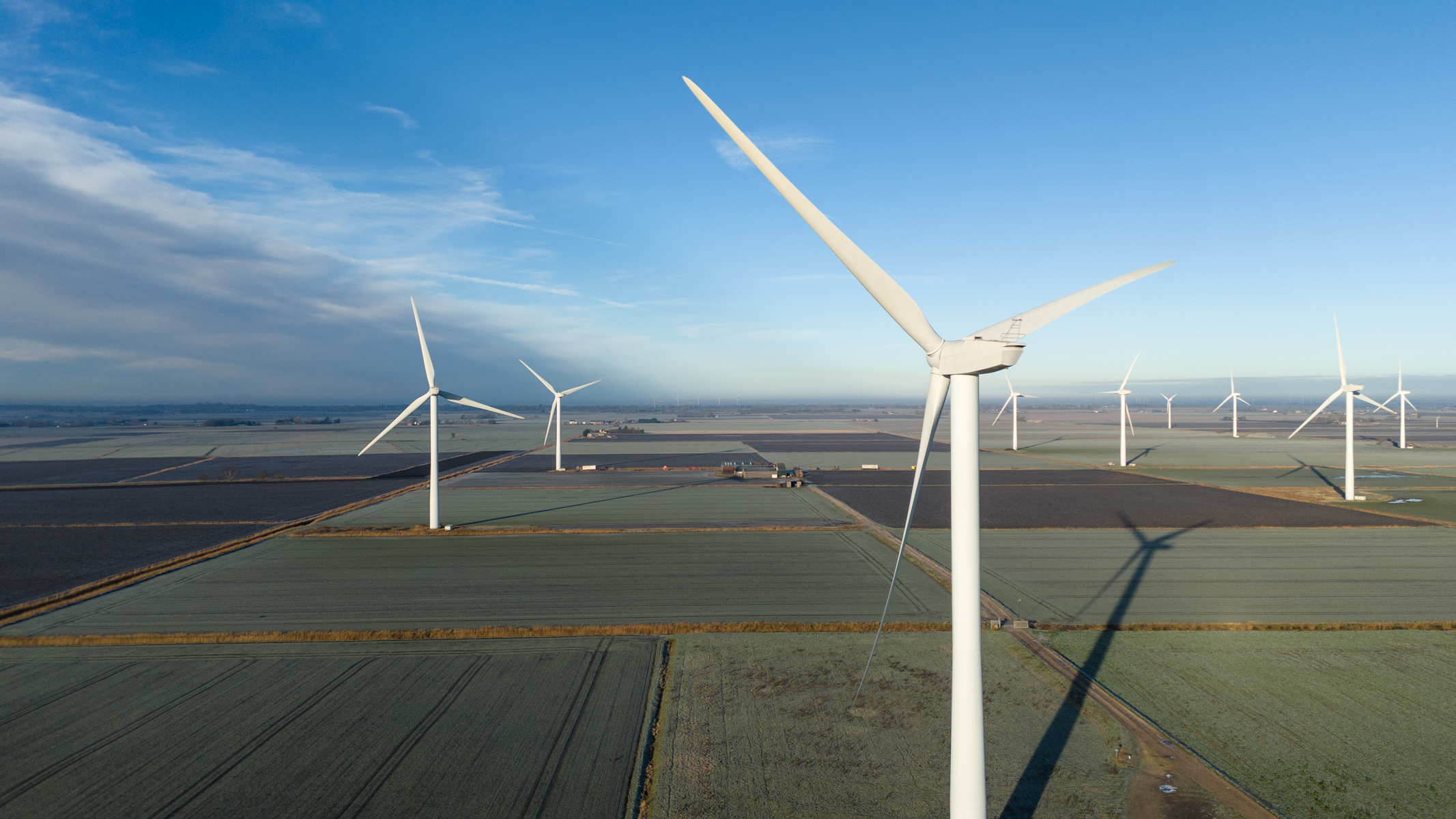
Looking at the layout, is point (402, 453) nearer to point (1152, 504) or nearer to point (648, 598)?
point (648, 598)

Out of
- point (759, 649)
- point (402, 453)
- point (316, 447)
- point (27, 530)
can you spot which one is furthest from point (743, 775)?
point (316, 447)

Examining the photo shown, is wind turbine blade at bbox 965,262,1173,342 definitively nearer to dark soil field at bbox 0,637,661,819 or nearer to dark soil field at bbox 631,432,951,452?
dark soil field at bbox 0,637,661,819

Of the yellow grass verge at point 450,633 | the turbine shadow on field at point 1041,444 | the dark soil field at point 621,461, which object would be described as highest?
the turbine shadow on field at point 1041,444

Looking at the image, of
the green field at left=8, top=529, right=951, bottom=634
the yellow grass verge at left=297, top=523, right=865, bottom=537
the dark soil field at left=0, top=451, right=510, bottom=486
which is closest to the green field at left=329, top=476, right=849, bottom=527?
the yellow grass verge at left=297, top=523, right=865, bottom=537

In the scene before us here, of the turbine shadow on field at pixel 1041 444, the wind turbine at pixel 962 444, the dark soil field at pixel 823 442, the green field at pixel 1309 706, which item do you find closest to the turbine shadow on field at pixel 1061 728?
the green field at pixel 1309 706

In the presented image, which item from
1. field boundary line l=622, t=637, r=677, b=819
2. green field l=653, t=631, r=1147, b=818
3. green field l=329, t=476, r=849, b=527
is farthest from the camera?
green field l=329, t=476, r=849, b=527

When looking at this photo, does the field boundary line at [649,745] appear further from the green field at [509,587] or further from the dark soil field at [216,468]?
the dark soil field at [216,468]

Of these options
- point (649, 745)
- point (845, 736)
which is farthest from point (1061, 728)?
point (649, 745)
